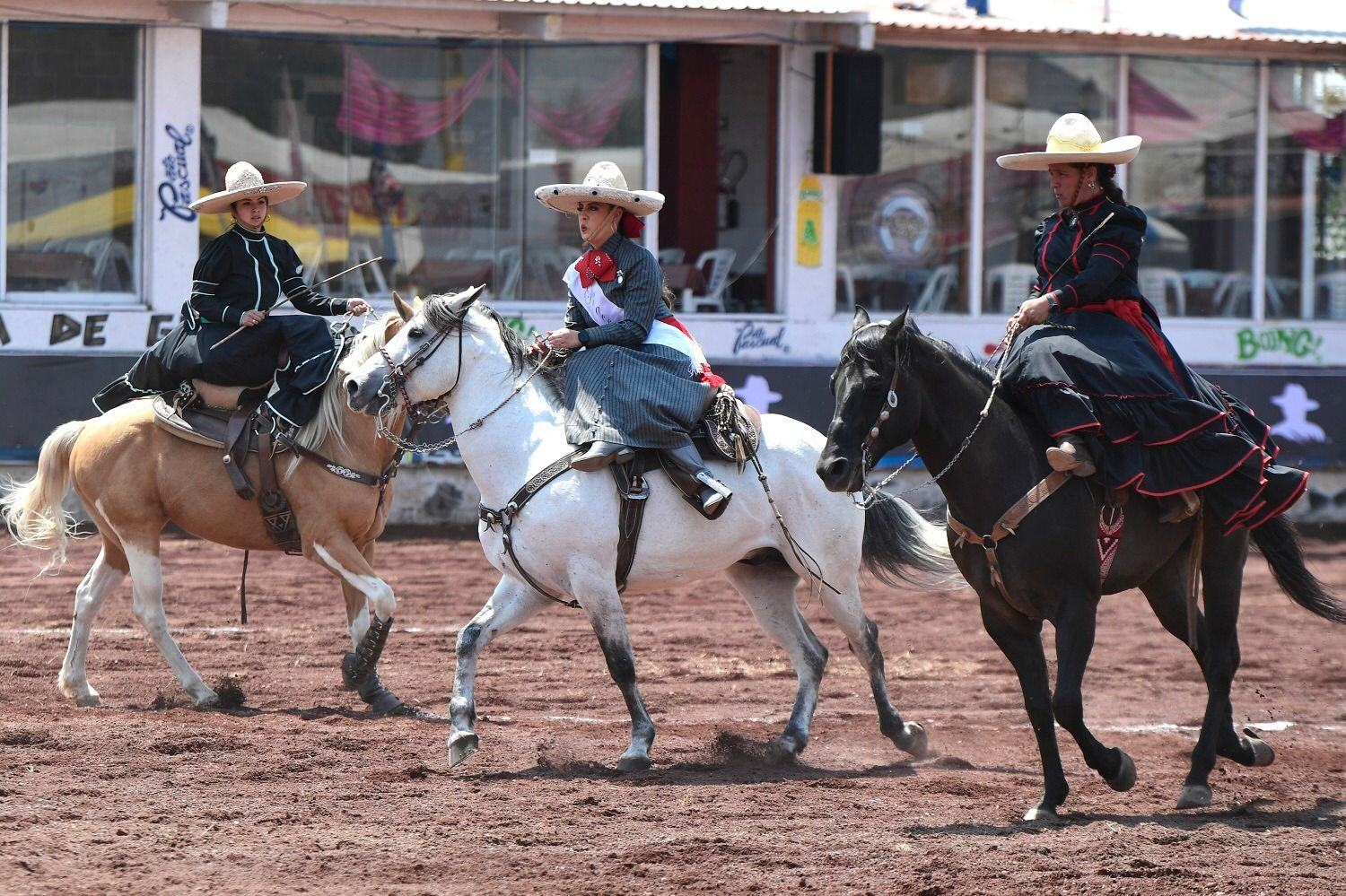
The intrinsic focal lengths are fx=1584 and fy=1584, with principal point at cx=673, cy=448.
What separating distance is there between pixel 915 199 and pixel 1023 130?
1.32 m

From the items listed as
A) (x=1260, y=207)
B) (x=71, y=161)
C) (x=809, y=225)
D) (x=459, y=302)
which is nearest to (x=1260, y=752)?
(x=459, y=302)

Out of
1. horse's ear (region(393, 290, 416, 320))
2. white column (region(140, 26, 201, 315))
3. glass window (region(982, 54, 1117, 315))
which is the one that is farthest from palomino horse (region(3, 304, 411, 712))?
glass window (region(982, 54, 1117, 315))

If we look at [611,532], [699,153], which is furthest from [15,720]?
[699,153]

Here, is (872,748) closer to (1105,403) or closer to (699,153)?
(1105,403)

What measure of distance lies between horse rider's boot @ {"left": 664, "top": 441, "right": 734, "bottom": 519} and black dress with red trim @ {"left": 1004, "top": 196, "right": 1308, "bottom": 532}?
1.30m

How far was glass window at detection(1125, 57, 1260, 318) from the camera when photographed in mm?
16125

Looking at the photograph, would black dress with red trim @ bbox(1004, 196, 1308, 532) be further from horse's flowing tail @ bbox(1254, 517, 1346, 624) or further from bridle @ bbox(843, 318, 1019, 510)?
horse's flowing tail @ bbox(1254, 517, 1346, 624)

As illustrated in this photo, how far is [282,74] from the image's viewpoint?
14.4 metres

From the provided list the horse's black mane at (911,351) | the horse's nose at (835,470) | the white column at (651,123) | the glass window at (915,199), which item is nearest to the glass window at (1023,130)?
the glass window at (915,199)

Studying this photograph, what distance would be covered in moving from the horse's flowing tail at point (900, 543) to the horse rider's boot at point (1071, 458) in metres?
1.55

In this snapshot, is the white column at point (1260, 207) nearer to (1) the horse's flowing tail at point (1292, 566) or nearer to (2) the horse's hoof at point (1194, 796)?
(1) the horse's flowing tail at point (1292, 566)

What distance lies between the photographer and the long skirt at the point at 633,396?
262 inches

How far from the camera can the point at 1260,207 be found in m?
16.5

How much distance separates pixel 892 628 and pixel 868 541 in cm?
326
